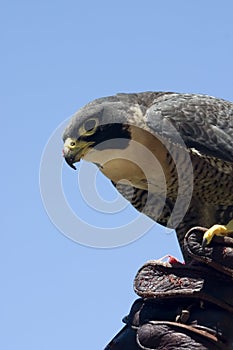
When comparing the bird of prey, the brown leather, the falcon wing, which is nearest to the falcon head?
the bird of prey

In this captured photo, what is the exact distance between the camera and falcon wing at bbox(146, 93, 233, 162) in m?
5.50

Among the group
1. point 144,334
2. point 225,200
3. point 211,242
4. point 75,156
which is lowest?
point 144,334

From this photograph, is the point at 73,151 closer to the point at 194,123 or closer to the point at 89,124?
the point at 89,124

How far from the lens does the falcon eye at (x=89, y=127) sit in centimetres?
540

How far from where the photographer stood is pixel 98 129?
5.54m

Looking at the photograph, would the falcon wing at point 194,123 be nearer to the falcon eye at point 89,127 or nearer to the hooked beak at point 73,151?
the falcon eye at point 89,127

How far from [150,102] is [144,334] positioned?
2.62 m

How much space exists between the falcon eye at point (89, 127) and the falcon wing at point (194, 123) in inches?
14.8

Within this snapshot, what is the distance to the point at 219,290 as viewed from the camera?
3654mm

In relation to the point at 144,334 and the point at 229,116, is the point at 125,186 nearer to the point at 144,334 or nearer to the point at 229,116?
the point at 229,116

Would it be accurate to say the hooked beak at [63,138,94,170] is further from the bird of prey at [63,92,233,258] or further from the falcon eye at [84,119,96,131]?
the falcon eye at [84,119,96,131]

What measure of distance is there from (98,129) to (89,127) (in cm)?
10

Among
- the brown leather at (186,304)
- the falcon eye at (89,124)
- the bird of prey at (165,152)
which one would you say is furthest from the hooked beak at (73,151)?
the brown leather at (186,304)

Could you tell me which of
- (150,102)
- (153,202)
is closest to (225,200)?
(153,202)
